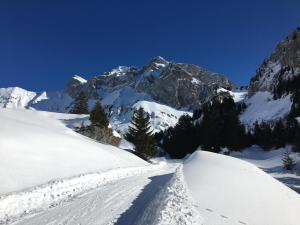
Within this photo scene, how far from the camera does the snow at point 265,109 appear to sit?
120062 millimetres

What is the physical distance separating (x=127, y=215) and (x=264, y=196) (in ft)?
22.4

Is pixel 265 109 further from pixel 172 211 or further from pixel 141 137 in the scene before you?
pixel 172 211

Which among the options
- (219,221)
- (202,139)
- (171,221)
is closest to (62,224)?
(171,221)

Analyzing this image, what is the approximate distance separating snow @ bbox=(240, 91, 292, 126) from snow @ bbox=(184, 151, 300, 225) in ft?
324

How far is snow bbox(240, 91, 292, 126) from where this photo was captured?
120062 millimetres

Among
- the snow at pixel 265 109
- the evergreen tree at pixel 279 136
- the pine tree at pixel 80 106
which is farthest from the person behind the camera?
the snow at pixel 265 109

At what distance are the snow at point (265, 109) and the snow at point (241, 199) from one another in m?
98.8

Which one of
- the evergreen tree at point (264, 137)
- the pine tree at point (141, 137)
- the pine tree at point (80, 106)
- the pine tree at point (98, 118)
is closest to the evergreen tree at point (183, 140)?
the evergreen tree at point (264, 137)

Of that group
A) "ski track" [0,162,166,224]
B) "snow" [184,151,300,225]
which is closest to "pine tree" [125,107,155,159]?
"ski track" [0,162,166,224]

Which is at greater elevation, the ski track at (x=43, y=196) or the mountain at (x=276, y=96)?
the mountain at (x=276, y=96)

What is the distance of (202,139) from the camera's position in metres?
87.7

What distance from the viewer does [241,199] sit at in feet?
48.6

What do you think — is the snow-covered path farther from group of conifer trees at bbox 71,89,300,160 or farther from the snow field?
group of conifer trees at bbox 71,89,300,160

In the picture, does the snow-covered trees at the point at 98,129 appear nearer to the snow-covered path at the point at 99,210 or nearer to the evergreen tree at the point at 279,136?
the snow-covered path at the point at 99,210
